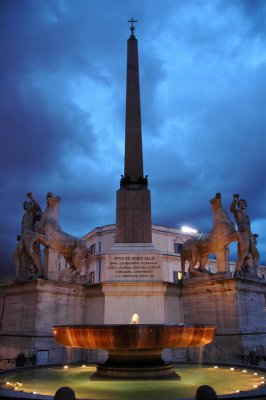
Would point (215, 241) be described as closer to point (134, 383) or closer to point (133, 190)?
point (133, 190)

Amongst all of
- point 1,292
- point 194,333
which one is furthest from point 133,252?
point 1,292

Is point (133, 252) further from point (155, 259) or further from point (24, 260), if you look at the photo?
point (24, 260)

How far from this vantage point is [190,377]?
22.9 feet

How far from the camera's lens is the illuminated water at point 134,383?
5.27 m

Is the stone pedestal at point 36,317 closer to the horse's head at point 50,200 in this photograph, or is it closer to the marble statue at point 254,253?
the horse's head at point 50,200

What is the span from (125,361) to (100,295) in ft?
15.5

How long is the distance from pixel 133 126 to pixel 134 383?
9.72 meters

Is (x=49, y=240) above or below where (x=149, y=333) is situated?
above

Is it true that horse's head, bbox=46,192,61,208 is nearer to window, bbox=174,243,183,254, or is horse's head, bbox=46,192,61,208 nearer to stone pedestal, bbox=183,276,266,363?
stone pedestal, bbox=183,276,266,363

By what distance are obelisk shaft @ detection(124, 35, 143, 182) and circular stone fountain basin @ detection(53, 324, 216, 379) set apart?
714 cm

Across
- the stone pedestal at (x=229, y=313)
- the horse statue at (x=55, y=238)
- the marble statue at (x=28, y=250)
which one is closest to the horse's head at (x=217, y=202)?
the stone pedestal at (x=229, y=313)

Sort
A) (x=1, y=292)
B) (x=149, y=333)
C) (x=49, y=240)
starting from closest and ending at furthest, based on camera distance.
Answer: (x=149, y=333) → (x=49, y=240) → (x=1, y=292)

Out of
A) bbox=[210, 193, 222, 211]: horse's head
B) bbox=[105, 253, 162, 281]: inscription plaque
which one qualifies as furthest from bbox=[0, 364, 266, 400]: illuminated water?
bbox=[210, 193, 222, 211]: horse's head

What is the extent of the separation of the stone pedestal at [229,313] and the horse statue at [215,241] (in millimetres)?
715
